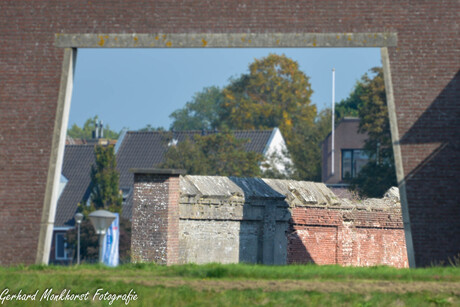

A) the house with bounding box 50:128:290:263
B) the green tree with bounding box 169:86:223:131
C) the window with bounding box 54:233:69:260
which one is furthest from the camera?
the green tree with bounding box 169:86:223:131

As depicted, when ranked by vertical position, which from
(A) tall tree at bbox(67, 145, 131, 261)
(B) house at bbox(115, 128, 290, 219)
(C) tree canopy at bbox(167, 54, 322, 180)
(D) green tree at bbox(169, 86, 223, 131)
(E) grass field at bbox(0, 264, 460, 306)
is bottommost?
(E) grass field at bbox(0, 264, 460, 306)

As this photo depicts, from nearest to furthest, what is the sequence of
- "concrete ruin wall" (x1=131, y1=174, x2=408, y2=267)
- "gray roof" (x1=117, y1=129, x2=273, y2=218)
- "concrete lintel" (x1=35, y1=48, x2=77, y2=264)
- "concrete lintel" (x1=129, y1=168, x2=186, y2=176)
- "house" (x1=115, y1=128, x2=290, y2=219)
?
1. "concrete lintel" (x1=35, y1=48, x2=77, y2=264)
2. "concrete lintel" (x1=129, y1=168, x2=186, y2=176)
3. "concrete ruin wall" (x1=131, y1=174, x2=408, y2=267)
4. "house" (x1=115, y1=128, x2=290, y2=219)
5. "gray roof" (x1=117, y1=129, x2=273, y2=218)

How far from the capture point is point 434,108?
2012 centimetres

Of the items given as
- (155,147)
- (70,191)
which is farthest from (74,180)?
(155,147)

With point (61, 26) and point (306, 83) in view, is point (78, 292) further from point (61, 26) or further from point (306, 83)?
point (306, 83)

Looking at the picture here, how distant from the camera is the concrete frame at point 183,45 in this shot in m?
20.1

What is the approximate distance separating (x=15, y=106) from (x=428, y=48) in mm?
9060

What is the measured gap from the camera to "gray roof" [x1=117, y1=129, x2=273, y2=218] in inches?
2638

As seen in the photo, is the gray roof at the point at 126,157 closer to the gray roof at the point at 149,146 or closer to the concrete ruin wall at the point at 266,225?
the gray roof at the point at 149,146

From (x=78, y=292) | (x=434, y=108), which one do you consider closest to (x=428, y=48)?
(x=434, y=108)

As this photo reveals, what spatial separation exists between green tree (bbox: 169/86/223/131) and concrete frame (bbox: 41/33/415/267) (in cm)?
9407

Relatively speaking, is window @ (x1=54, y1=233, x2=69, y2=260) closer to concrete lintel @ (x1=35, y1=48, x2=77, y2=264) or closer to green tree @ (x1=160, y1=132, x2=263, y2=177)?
green tree @ (x1=160, y1=132, x2=263, y2=177)

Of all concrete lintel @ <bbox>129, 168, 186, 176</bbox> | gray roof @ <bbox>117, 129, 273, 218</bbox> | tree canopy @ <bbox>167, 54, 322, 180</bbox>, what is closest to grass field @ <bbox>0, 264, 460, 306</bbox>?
concrete lintel @ <bbox>129, 168, 186, 176</bbox>

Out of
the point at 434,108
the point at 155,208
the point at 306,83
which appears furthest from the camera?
the point at 306,83
